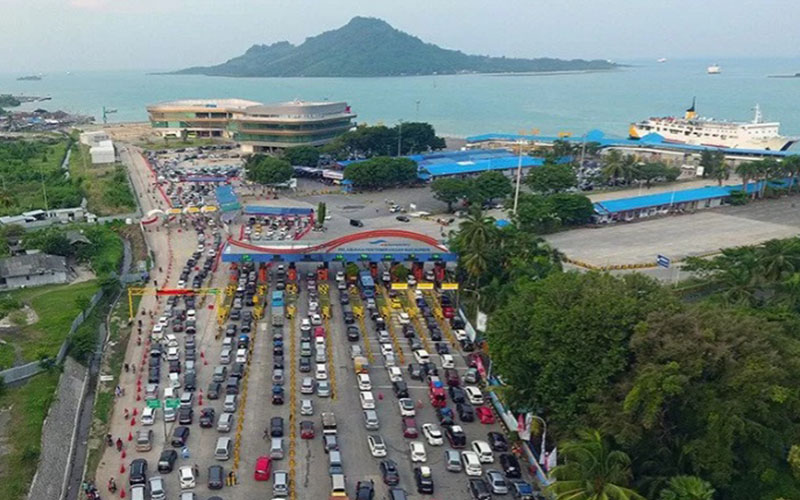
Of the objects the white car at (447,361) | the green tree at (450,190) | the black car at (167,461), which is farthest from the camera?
the green tree at (450,190)

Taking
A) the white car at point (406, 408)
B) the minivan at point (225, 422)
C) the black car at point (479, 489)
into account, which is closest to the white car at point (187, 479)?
the minivan at point (225, 422)

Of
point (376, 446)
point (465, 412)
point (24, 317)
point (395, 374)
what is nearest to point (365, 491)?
point (376, 446)

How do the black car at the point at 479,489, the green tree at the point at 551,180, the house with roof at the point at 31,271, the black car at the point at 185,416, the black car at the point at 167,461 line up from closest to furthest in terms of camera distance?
1. the black car at the point at 479,489
2. the black car at the point at 167,461
3. the black car at the point at 185,416
4. the house with roof at the point at 31,271
5. the green tree at the point at 551,180

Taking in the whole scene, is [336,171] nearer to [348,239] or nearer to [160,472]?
[348,239]

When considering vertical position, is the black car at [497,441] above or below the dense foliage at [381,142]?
below

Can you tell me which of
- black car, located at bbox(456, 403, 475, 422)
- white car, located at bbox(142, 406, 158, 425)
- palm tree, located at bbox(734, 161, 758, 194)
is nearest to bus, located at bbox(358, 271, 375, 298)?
black car, located at bbox(456, 403, 475, 422)

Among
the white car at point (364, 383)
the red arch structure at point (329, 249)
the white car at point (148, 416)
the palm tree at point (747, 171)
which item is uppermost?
the palm tree at point (747, 171)

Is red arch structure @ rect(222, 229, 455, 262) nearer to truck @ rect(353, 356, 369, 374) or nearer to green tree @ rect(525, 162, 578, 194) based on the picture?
truck @ rect(353, 356, 369, 374)

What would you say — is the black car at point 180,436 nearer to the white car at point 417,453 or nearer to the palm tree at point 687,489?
the white car at point 417,453
